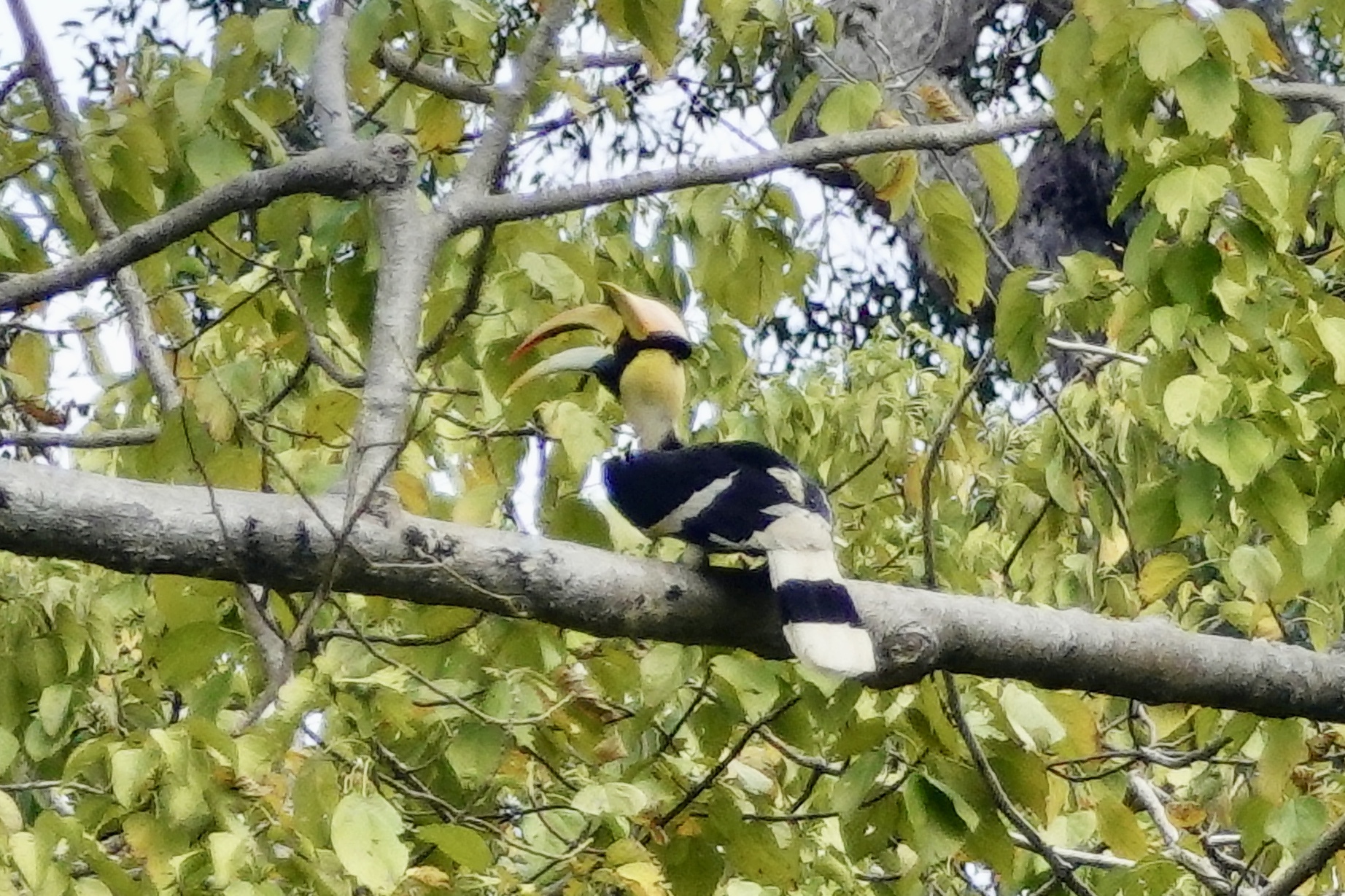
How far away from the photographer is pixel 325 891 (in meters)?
1.49

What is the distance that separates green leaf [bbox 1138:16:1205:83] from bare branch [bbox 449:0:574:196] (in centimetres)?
67

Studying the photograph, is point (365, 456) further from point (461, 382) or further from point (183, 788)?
point (461, 382)

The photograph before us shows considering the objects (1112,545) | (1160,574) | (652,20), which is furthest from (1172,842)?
(652,20)

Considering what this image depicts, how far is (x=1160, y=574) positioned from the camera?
7.11 ft

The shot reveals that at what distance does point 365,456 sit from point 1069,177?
20.0ft

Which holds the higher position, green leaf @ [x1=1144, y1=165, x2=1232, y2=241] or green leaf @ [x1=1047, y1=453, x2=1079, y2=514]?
green leaf @ [x1=1144, y1=165, x2=1232, y2=241]

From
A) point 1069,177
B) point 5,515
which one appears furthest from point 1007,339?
point 1069,177

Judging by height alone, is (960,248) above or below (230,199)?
below

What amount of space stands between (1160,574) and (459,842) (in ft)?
3.42

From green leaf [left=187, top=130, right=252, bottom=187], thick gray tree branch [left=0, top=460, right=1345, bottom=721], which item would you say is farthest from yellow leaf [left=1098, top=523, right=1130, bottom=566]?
green leaf [left=187, top=130, right=252, bottom=187]

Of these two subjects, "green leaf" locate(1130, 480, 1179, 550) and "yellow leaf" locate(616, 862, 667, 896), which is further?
"green leaf" locate(1130, 480, 1179, 550)

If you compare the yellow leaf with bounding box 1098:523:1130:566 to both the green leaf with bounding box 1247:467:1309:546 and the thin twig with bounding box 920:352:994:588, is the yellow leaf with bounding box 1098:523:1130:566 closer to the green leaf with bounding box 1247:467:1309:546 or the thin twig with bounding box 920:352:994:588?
the green leaf with bounding box 1247:467:1309:546

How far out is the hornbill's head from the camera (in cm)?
222

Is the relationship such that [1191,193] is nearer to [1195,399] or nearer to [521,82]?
[1195,399]
